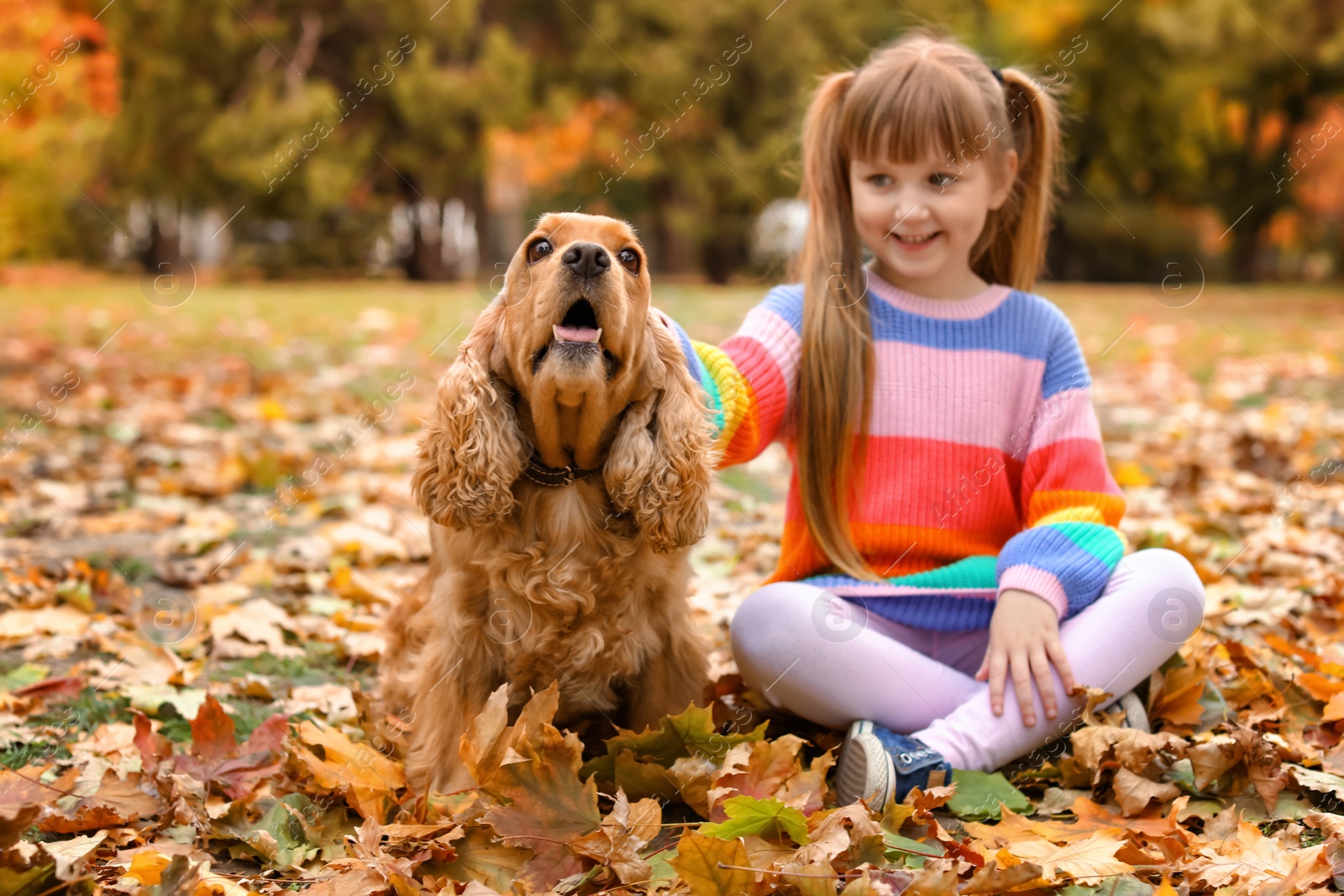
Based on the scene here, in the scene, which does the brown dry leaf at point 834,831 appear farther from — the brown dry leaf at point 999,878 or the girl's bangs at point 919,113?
the girl's bangs at point 919,113

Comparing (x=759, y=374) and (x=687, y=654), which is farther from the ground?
(x=759, y=374)

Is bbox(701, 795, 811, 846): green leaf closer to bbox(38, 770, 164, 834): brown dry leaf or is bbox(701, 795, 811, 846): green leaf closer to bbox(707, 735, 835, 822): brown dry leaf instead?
bbox(707, 735, 835, 822): brown dry leaf

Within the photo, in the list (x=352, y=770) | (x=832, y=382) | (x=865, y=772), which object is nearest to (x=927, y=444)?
(x=832, y=382)

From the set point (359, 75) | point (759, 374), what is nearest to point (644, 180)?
point (359, 75)

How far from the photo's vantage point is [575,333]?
2.08 m

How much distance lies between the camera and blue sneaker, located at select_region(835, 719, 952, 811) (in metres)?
2.14

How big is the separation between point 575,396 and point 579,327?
0.14 meters

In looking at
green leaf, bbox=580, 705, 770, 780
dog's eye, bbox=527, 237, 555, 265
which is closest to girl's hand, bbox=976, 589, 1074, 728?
green leaf, bbox=580, 705, 770, 780

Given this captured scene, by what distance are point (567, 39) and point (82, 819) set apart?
2048 cm

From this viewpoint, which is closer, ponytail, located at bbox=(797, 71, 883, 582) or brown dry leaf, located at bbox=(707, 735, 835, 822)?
brown dry leaf, located at bbox=(707, 735, 835, 822)

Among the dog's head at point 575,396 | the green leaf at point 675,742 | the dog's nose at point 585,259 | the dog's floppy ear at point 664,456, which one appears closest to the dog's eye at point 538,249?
the dog's head at point 575,396

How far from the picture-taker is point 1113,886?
1813 mm

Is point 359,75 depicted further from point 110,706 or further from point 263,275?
point 110,706

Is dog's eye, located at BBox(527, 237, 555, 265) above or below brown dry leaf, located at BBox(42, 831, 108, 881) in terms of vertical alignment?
above
